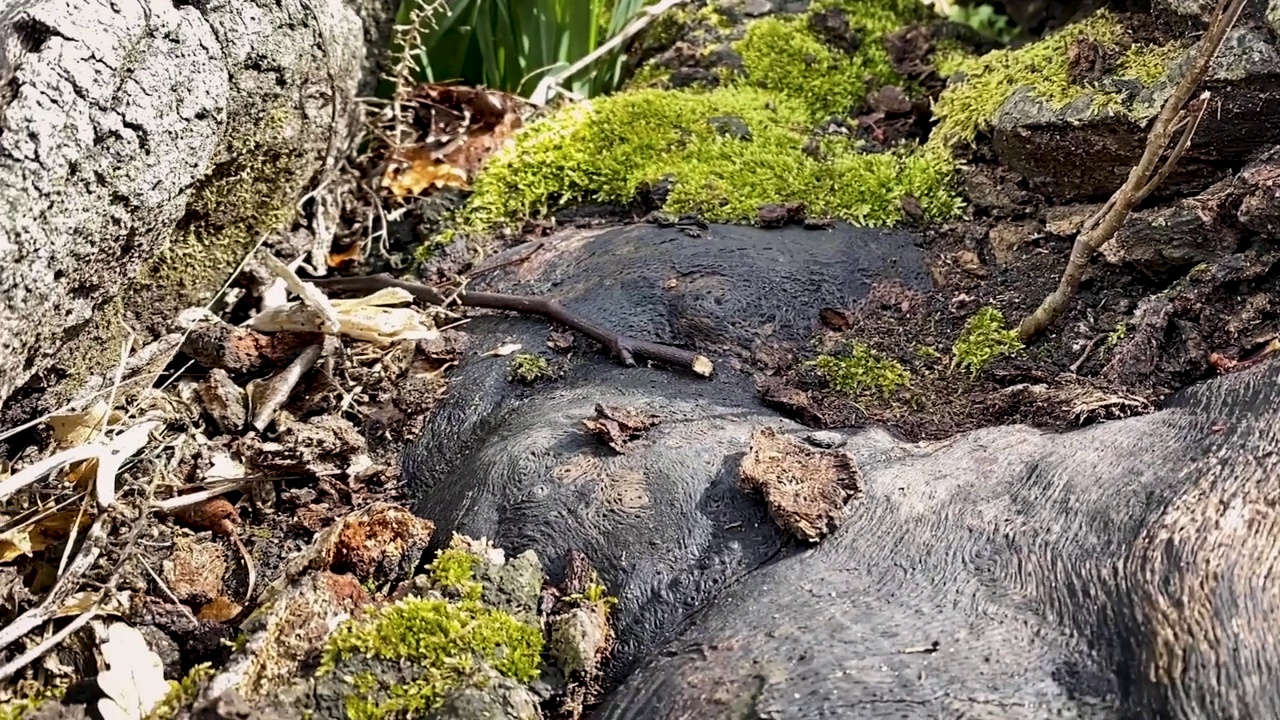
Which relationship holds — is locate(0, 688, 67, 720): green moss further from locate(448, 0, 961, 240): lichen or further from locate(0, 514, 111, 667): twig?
locate(448, 0, 961, 240): lichen

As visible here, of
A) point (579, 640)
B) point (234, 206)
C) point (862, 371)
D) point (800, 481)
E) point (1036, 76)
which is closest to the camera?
point (579, 640)

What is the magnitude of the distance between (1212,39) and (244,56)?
221 cm

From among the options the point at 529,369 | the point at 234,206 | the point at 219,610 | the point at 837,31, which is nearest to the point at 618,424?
the point at 529,369

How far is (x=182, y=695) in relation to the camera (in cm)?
164

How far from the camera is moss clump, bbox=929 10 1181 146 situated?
2744 millimetres

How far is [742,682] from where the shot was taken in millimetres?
1536

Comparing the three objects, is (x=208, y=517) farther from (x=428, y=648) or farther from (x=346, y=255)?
(x=346, y=255)

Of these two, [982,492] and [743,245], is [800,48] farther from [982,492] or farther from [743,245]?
[982,492]

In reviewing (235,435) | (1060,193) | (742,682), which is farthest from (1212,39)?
(235,435)

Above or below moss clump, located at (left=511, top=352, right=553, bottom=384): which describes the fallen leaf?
above

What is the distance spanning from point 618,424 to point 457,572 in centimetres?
52

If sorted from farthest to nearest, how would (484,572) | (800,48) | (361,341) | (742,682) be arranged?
(800,48), (361,341), (484,572), (742,682)

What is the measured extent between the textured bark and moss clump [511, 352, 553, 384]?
90 cm

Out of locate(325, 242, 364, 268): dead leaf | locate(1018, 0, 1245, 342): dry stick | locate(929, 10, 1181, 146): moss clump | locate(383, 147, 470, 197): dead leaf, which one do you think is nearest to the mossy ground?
locate(1018, 0, 1245, 342): dry stick
